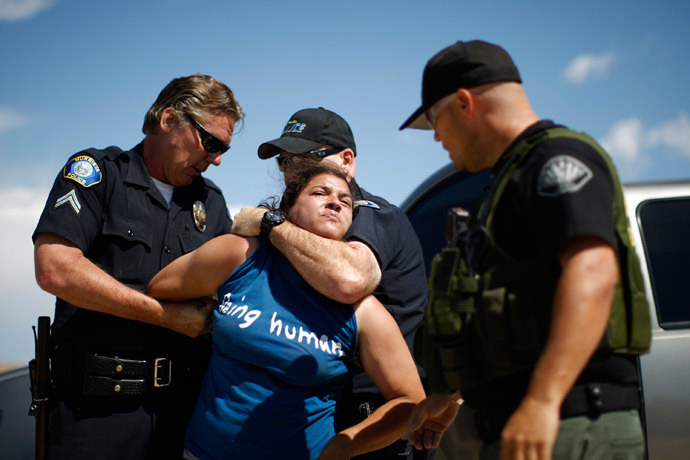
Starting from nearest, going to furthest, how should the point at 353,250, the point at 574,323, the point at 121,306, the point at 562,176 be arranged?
1. the point at 574,323
2. the point at 562,176
3. the point at 353,250
4. the point at 121,306

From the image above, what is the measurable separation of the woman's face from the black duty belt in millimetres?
889

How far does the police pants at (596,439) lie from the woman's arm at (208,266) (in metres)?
1.18

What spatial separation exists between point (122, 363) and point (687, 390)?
2.43 m

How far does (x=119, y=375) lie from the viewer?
245 centimetres

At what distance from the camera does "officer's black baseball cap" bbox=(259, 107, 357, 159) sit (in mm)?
2812

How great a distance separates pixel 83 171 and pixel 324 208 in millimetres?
1095

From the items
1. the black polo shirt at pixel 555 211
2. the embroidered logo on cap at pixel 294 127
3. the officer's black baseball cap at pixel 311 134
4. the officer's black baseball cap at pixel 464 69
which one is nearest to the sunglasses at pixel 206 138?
the officer's black baseball cap at pixel 311 134

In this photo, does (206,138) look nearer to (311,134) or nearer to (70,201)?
A: (311,134)

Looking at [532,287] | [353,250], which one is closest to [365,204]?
[353,250]

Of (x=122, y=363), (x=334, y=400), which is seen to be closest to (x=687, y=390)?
(x=334, y=400)

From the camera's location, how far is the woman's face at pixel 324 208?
2.21 metres

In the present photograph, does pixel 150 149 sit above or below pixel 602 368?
above

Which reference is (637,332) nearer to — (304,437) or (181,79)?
(304,437)

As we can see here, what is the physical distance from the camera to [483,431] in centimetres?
149
